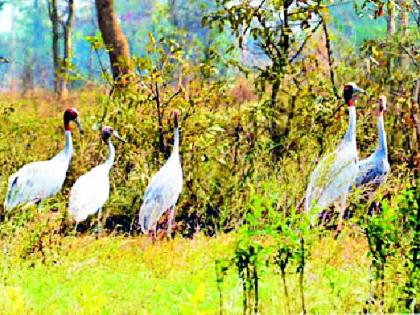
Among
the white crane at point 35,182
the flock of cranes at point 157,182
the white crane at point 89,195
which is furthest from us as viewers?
the white crane at point 35,182

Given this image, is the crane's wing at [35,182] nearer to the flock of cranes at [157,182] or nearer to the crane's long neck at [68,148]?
the flock of cranes at [157,182]

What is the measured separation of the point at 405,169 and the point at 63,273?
3.24 metres

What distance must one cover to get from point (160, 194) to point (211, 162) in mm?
Result: 1273

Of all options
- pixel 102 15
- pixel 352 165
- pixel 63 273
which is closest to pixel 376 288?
pixel 63 273

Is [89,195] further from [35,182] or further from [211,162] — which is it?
[211,162]

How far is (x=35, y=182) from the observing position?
7328 mm

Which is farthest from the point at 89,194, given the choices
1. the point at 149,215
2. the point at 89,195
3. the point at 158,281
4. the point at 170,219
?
the point at 158,281

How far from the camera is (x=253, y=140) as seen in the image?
823 centimetres

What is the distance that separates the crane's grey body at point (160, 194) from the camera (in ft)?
22.6

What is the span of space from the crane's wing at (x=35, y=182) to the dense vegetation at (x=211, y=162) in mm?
144

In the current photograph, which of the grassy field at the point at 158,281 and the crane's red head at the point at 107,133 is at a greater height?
the crane's red head at the point at 107,133

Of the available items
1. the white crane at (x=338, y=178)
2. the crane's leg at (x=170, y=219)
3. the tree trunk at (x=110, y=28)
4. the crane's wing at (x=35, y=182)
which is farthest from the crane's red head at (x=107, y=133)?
the tree trunk at (x=110, y=28)

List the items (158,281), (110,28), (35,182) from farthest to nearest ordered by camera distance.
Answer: (110,28)
(35,182)
(158,281)

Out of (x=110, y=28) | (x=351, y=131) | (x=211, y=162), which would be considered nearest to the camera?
A: (x=351, y=131)
